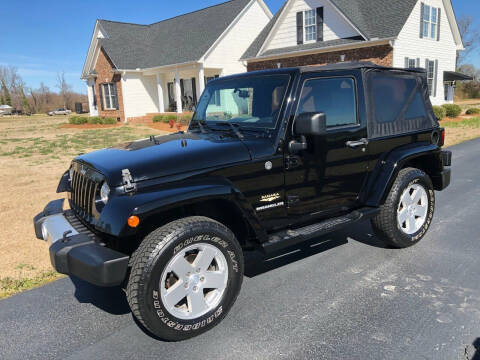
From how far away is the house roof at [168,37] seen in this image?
24.9 m

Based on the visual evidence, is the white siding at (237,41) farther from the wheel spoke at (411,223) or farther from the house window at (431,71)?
the wheel spoke at (411,223)

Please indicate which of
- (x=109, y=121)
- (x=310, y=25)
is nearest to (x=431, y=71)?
(x=310, y=25)

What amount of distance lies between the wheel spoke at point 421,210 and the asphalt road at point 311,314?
0.38m

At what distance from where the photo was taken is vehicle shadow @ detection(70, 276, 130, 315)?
359cm

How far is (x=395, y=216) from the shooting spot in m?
4.43

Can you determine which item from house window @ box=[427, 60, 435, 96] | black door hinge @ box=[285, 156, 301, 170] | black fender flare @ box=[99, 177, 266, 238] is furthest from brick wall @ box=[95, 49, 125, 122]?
black fender flare @ box=[99, 177, 266, 238]

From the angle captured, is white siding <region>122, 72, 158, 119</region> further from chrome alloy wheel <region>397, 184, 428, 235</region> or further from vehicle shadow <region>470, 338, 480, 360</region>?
vehicle shadow <region>470, 338, 480, 360</region>

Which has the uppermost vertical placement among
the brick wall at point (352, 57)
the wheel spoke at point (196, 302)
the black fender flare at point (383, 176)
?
the brick wall at point (352, 57)

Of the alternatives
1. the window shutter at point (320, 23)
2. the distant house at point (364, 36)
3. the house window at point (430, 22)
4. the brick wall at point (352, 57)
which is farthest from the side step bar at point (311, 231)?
the house window at point (430, 22)

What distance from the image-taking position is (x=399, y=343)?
9.60ft

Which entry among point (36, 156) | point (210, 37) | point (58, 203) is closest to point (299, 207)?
point (58, 203)

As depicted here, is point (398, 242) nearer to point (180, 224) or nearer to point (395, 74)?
point (395, 74)

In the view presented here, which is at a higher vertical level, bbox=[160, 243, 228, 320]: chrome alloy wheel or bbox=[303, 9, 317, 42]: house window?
bbox=[303, 9, 317, 42]: house window

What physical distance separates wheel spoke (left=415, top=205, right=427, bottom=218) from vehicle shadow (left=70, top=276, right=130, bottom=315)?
343cm
